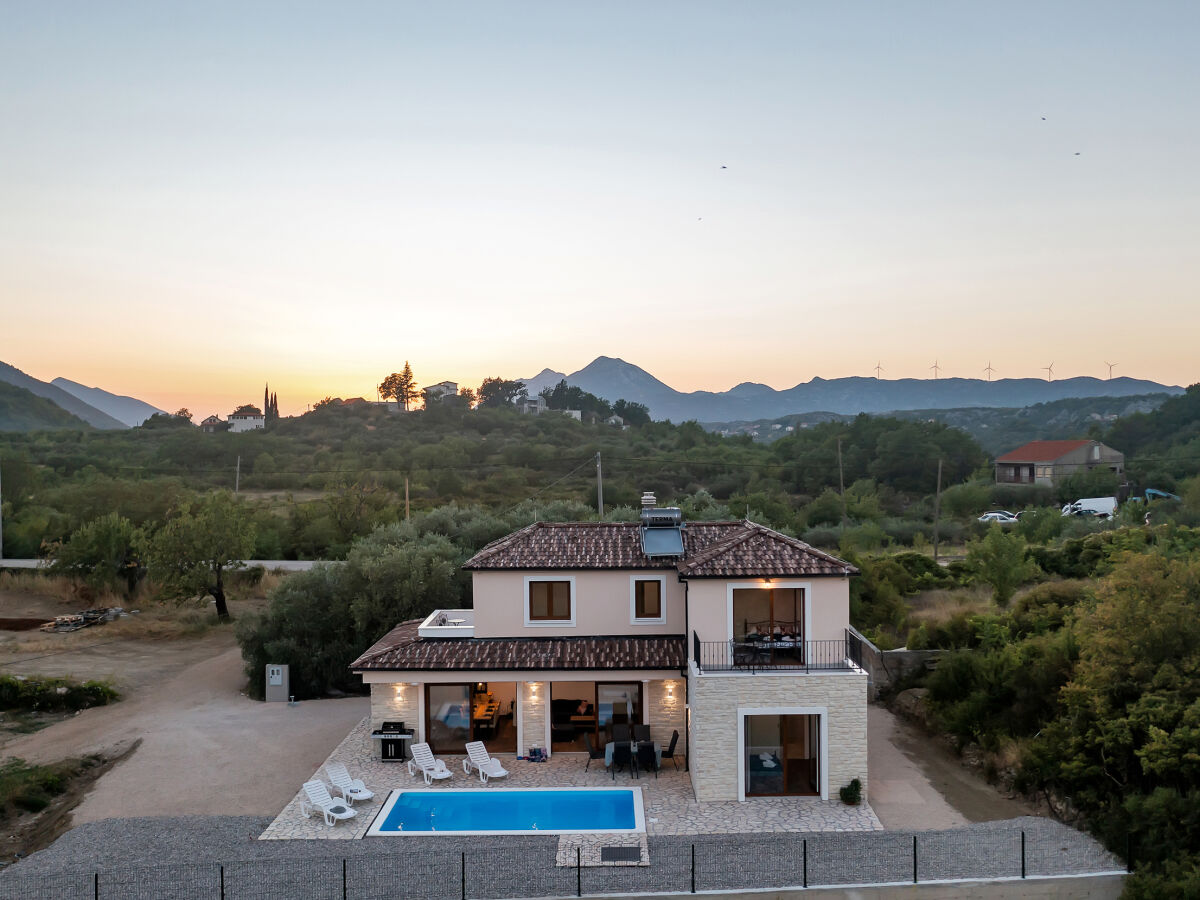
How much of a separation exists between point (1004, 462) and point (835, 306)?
40033mm

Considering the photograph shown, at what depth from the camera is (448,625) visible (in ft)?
62.3

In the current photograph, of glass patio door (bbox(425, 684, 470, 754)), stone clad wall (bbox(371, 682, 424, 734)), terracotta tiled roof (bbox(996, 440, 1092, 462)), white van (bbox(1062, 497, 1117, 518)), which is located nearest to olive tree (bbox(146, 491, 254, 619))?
stone clad wall (bbox(371, 682, 424, 734))

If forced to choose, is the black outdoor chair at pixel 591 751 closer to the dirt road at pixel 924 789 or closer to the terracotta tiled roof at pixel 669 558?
the terracotta tiled roof at pixel 669 558

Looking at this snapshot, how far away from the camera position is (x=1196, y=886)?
416 inches

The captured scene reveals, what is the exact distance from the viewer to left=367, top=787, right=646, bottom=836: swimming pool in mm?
13477

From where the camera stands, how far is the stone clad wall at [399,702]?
17078mm

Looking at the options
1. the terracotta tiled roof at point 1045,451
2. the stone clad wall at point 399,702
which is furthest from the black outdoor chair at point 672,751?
the terracotta tiled roof at point 1045,451

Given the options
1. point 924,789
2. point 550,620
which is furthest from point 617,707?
point 924,789

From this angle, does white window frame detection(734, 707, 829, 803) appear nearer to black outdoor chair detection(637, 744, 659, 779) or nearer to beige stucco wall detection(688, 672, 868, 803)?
beige stucco wall detection(688, 672, 868, 803)

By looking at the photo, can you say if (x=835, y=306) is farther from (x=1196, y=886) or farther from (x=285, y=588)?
(x=1196, y=886)

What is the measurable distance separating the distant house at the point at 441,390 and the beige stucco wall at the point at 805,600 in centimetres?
10356

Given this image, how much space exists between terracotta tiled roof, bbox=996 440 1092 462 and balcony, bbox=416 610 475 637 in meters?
64.0

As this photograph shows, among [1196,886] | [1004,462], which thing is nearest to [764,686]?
[1196,886]

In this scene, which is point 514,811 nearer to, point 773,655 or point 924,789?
point 773,655
